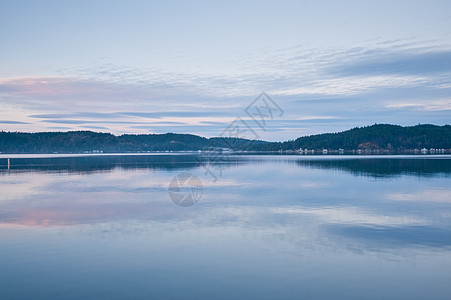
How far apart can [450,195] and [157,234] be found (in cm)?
1916

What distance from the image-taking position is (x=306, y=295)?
8.38 m

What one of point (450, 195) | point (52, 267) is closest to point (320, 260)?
point (52, 267)

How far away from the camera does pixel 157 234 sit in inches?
555

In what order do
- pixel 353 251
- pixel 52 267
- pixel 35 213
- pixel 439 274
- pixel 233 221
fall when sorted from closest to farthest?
pixel 439 274 < pixel 52 267 < pixel 353 251 < pixel 233 221 < pixel 35 213

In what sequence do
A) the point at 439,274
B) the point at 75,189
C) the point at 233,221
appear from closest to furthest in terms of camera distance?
the point at 439,274 → the point at 233,221 → the point at 75,189

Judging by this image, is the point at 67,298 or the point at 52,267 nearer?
the point at 67,298

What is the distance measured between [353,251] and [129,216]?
10.1m

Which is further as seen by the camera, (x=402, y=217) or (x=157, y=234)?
(x=402, y=217)

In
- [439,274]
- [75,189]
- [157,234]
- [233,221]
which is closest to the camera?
[439,274]

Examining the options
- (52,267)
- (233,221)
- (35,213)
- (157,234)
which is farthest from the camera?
(35,213)

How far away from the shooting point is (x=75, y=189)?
94.5 ft

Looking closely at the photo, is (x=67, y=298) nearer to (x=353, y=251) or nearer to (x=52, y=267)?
(x=52, y=267)

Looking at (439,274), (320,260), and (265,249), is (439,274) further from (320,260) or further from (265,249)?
(265,249)

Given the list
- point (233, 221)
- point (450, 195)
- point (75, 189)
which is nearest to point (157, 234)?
point (233, 221)
